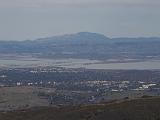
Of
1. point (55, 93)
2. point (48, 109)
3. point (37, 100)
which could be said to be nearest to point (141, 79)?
point (55, 93)

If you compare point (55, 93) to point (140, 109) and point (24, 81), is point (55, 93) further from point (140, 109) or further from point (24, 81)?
point (140, 109)

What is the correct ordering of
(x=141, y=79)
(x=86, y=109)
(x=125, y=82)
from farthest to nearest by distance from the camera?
(x=141, y=79) < (x=125, y=82) < (x=86, y=109)

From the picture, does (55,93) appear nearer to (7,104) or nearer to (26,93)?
(26,93)

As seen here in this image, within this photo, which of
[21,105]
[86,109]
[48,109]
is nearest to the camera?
[86,109]

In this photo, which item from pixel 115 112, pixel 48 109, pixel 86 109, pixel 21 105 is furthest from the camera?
pixel 21 105

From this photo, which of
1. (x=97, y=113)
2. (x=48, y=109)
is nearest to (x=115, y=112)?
(x=97, y=113)

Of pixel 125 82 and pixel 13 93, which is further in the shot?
pixel 125 82

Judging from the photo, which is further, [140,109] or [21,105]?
[21,105]

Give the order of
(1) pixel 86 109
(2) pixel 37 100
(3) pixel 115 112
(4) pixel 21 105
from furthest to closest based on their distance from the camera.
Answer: (2) pixel 37 100 → (4) pixel 21 105 → (1) pixel 86 109 → (3) pixel 115 112

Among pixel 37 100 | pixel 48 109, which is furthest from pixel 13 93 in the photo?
pixel 48 109
